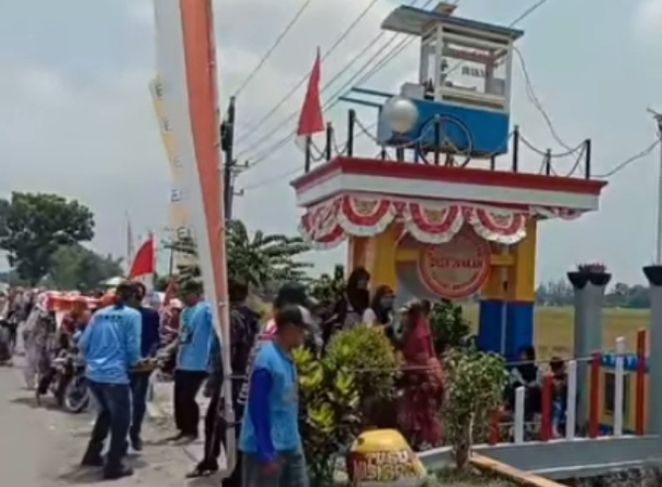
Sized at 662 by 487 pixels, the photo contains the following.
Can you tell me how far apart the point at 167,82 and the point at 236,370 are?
2.61m

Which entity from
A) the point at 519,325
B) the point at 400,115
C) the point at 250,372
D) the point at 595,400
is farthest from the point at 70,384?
the point at 250,372

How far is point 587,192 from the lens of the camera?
1323 cm

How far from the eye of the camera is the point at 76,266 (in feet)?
196

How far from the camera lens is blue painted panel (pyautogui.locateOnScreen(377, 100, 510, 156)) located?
42.9 feet

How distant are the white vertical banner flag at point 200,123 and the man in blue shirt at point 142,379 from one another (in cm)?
272

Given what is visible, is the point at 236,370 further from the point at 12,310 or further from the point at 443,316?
the point at 12,310

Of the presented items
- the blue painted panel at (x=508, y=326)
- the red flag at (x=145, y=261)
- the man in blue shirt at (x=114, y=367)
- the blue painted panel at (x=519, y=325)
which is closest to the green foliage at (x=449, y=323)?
the blue painted panel at (x=508, y=326)

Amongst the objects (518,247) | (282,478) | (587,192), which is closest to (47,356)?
(518,247)

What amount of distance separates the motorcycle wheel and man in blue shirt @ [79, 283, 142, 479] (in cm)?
452

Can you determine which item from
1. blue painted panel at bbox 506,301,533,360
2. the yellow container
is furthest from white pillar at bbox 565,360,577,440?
the yellow container

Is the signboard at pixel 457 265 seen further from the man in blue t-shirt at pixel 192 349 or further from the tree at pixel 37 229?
the tree at pixel 37 229

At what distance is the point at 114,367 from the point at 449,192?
546cm

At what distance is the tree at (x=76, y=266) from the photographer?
55.3 m

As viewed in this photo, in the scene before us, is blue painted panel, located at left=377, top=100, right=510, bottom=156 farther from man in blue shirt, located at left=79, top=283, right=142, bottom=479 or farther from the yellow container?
the yellow container
